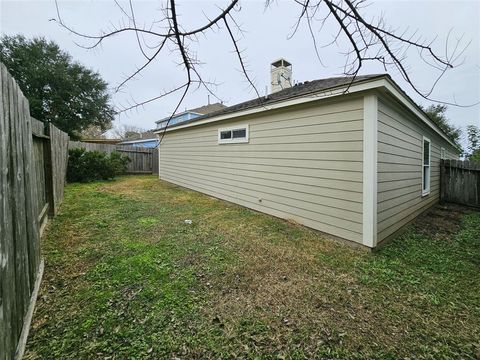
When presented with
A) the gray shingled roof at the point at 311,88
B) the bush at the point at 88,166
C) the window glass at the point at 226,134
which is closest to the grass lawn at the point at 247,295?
the gray shingled roof at the point at 311,88

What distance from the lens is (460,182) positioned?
8070 millimetres

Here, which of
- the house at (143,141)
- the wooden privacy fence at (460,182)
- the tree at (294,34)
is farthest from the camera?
the house at (143,141)

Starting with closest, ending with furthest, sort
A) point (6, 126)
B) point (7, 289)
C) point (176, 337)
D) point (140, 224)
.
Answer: point (7, 289)
point (6, 126)
point (176, 337)
point (140, 224)

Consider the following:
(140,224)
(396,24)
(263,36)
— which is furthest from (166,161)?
(396,24)

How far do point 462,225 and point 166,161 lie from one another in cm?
1075

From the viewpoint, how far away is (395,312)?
234 centimetres

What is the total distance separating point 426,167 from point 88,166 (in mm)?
11935

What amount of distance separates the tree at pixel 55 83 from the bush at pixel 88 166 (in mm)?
5869

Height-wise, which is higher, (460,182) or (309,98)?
(309,98)

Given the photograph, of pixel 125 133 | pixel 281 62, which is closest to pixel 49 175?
pixel 281 62

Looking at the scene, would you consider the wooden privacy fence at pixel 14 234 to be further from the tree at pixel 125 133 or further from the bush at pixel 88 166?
the tree at pixel 125 133

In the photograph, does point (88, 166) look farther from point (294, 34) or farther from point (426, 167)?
point (426, 167)

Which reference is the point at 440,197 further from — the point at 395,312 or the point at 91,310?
the point at 91,310

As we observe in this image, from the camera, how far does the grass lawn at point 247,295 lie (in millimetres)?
1884
